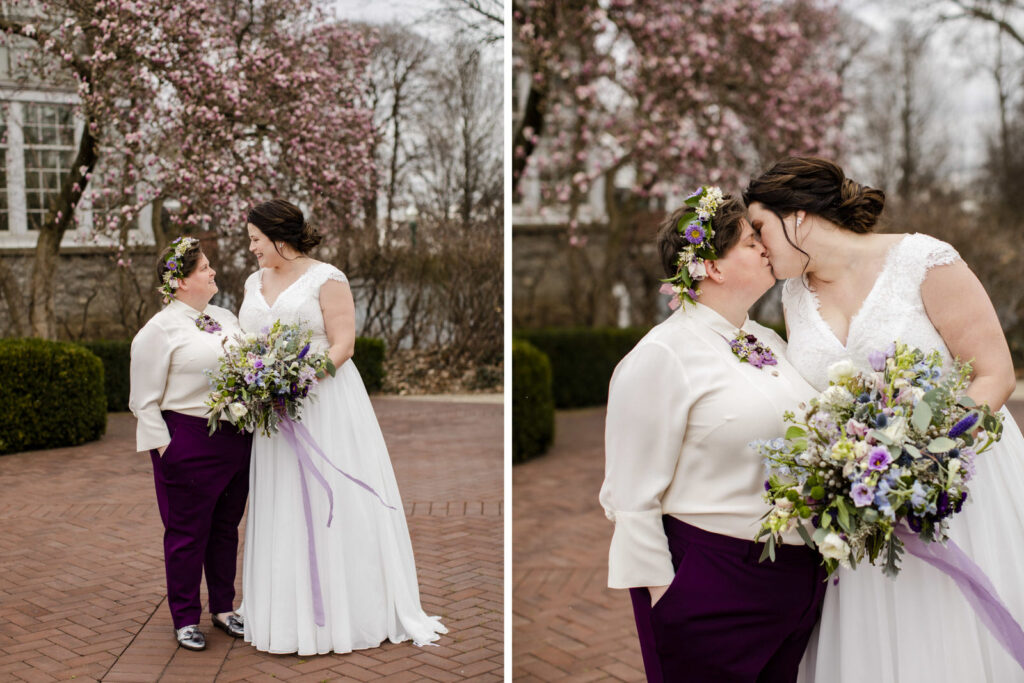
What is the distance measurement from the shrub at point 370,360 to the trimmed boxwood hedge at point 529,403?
12.9ft

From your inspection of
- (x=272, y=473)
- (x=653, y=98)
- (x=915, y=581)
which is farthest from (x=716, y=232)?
(x=653, y=98)

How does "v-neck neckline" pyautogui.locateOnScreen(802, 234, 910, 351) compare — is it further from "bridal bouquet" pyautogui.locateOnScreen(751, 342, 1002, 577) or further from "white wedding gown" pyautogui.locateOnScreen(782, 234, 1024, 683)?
"bridal bouquet" pyautogui.locateOnScreen(751, 342, 1002, 577)

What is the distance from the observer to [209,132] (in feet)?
13.6

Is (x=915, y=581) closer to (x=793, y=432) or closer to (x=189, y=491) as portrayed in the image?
(x=793, y=432)

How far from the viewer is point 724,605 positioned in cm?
240

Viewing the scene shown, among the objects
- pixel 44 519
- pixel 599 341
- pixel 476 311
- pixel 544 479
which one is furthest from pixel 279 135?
pixel 599 341

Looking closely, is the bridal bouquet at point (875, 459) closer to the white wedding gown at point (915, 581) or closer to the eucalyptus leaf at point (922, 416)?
the eucalyptus leaf at point (922, 416)

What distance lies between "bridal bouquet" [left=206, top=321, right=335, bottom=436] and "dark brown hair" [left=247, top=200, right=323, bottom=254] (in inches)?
15.2

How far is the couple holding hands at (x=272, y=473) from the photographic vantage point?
3719 millimetres

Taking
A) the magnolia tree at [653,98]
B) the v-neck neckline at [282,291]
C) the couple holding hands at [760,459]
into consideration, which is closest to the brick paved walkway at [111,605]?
the v-neck neckline at [282,291]

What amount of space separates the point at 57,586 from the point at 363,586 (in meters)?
1.21

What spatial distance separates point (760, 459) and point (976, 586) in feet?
2.22

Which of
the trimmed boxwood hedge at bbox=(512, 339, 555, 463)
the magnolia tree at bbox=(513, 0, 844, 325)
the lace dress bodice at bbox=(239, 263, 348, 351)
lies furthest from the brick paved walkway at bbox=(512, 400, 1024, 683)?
the magnolia tree at bbox=(513, 0, 844, 325)

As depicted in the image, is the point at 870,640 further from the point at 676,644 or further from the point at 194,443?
the point at 194,443
